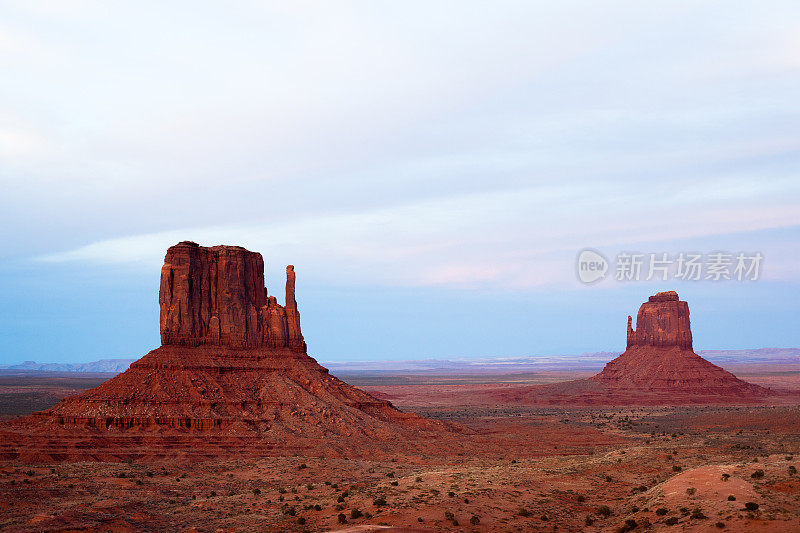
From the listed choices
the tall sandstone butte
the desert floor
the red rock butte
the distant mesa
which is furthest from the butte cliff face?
the tall sandstone butte

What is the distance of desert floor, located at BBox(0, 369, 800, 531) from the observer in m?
31.1

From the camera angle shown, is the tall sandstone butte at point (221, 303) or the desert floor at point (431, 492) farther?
the tall sandstone butte at point (221, 303)

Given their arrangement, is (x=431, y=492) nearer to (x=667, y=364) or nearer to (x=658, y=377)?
(x=658, y=377)

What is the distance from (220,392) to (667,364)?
97.7m

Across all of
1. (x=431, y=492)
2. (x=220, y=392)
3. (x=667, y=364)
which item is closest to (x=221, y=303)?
(x=220, y=392)

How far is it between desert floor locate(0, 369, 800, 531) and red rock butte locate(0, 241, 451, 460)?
452 centimetres

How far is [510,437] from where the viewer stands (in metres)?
74.1

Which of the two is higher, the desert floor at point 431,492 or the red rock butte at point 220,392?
the red rock butte at point 220,392

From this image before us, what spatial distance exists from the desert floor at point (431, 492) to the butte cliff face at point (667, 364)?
65762 mm

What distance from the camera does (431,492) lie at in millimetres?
36094

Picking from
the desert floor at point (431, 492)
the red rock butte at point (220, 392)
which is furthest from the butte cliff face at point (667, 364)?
the red rock butte at point (220, 392)

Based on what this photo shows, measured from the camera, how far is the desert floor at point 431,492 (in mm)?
31094

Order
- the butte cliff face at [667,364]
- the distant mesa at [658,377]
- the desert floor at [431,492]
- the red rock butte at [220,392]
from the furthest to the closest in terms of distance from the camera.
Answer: the butte cliff face at [667,364]
the distant mesa at [658,377]
the red rock butte at [220,392]
the desert floor at [431,492]

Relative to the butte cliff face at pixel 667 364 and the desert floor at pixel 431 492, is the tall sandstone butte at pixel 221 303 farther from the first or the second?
the butte cliff face at pixel 667 364
